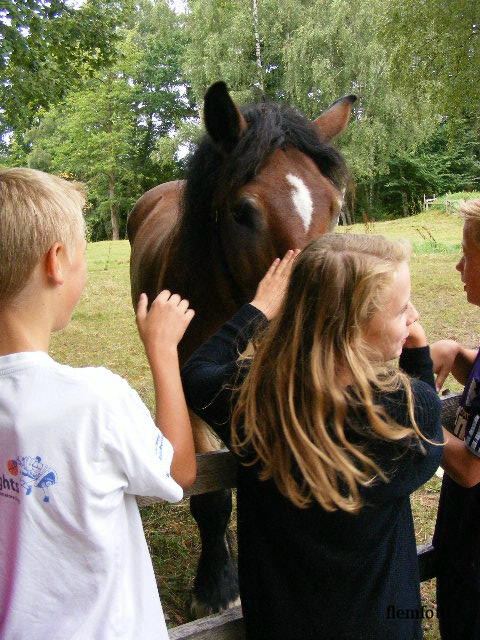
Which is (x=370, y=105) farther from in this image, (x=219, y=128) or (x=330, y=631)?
(x=330, y=631)

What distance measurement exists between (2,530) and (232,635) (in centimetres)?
121

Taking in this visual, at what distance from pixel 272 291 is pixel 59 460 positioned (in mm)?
909

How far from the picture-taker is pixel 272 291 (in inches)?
68.4

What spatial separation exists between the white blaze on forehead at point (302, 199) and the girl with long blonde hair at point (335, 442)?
1.15 metres

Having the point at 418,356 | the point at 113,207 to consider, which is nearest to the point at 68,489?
the point at 418,356

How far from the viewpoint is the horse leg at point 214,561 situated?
9.20ft

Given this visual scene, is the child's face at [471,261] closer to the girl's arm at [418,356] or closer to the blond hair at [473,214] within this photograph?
the blond hair at [473,214]

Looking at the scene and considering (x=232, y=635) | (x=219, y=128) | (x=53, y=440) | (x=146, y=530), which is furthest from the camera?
(x=146, y=530)

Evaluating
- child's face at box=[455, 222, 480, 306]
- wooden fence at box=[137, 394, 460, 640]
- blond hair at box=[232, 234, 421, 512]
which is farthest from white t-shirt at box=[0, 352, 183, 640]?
child's face at box=[455, 222, 480, 306]

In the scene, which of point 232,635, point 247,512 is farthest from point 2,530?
point 232,635

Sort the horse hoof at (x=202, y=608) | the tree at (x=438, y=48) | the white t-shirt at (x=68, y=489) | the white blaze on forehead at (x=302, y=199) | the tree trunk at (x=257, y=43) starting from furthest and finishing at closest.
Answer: the tree trunk at (x=257, y=43) < the tree at (x=438, y=48) < the horse hoof at (x=202, y=608) < the white blaze on forehead at (x=302, y=199) < the white t-shirt at (x=68, y=489)

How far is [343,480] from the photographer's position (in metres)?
1.19

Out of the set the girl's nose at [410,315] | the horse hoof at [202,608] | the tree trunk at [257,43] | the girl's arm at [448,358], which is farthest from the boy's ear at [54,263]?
the tree trunk at [257,43]

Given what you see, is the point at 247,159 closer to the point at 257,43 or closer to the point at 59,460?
the point at 59,460
